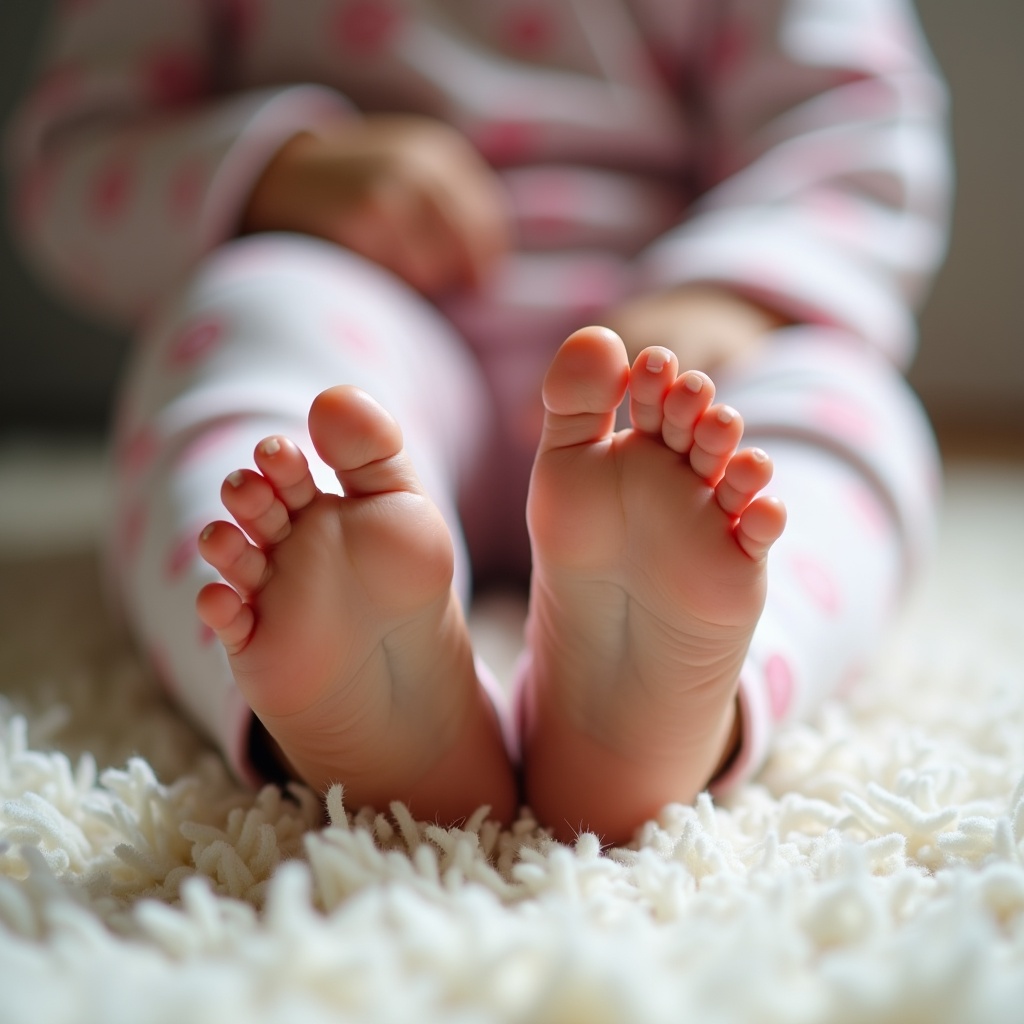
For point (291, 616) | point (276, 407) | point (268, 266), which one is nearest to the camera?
point (291, 616)

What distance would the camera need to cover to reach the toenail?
39 cm

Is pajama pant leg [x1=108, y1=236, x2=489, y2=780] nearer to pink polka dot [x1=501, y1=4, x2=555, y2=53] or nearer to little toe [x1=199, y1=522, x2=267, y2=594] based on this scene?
little toe [x1=199, y1=522, x2=267, y2=594]

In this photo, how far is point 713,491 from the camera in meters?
0.39

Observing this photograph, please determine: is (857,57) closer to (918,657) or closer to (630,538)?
(918,657)

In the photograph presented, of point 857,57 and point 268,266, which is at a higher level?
point 857,57

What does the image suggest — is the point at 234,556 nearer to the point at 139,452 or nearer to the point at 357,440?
the point at 357,440

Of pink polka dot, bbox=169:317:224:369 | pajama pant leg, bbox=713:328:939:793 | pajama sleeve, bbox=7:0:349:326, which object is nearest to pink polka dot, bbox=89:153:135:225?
pajama sleeve, bbox=7:0:349:326

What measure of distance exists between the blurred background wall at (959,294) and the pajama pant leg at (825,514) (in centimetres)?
71

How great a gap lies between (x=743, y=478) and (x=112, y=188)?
0.58 m

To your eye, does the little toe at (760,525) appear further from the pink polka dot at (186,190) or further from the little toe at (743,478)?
the pink polka dot at (186,190)

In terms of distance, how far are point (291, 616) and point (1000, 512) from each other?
835mm

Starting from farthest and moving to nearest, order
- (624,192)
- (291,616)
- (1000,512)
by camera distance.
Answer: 1. (1000,512)
2. (624,192)
3. (291,616)

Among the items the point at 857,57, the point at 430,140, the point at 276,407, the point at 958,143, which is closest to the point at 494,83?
the point at 430,140

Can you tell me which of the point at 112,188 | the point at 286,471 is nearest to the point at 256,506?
the point at 286,471
